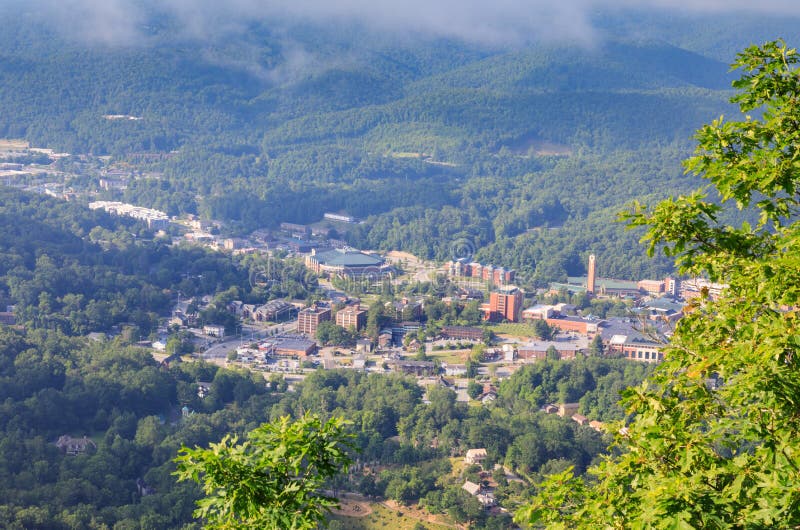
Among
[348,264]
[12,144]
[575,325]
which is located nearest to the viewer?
[575,325]

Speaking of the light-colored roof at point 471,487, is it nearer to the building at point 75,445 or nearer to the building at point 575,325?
the building at point 75,445

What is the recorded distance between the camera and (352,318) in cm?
3353

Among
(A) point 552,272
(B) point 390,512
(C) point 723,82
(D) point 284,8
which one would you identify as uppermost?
(D) point 284,8

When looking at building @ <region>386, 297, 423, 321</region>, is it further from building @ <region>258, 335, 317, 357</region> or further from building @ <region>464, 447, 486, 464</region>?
building @ <region>464, 447, 486, 464</region>

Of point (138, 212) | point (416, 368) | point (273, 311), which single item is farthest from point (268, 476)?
point (138, 212)

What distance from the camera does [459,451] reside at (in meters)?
21.0

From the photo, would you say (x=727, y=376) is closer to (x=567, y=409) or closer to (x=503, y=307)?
(x=567, y=409)

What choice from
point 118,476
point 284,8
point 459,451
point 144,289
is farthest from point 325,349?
point 284,8

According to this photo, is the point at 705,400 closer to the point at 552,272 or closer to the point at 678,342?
the point at 678,342

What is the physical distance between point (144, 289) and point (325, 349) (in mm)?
8574

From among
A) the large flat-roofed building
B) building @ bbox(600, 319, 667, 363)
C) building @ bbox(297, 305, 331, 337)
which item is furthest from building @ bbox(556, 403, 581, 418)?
the large flat-roofed building

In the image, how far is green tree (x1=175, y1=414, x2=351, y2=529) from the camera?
421 centimetres

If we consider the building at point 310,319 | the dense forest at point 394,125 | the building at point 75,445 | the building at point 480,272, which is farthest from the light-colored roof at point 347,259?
the building at point 75,445

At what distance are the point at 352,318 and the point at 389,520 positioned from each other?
16449 mm
